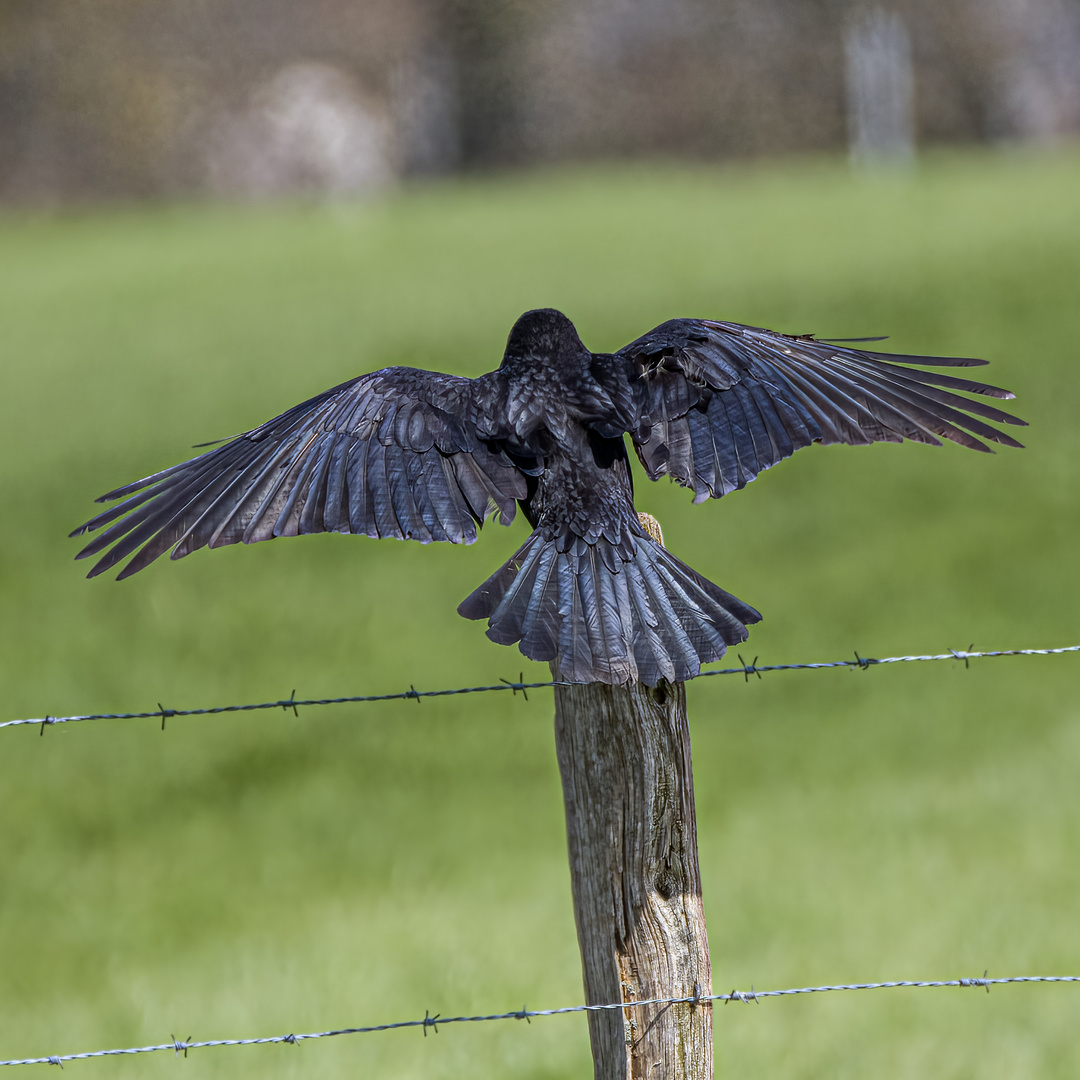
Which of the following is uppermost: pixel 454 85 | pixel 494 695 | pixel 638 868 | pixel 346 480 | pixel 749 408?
pixel 454 85

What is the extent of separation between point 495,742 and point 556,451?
223 inches

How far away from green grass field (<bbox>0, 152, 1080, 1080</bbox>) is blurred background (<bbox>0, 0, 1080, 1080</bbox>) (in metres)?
0.03

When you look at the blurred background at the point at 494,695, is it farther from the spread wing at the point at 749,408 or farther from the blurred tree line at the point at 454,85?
the blurred tree line at the point at 454,85

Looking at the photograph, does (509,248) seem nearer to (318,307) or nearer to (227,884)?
(318,307)

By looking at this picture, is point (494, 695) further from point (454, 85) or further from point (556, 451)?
point (454, 85)

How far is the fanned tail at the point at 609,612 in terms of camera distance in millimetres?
2889

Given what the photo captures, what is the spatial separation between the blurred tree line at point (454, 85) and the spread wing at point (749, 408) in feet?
120

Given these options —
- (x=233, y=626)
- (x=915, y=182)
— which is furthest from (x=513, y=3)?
(x=233, y=626)

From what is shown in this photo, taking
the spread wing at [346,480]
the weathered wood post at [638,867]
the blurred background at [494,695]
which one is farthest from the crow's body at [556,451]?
the blurred background at [494,695]

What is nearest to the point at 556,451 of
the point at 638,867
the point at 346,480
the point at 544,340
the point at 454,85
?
the point at 544,340

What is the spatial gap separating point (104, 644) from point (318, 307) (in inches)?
348

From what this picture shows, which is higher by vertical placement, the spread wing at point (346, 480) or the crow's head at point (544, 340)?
the crow's head at point (544, 340)

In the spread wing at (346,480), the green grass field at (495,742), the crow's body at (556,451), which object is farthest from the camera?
the green grass field at (495,742)

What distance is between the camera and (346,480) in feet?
12.0
